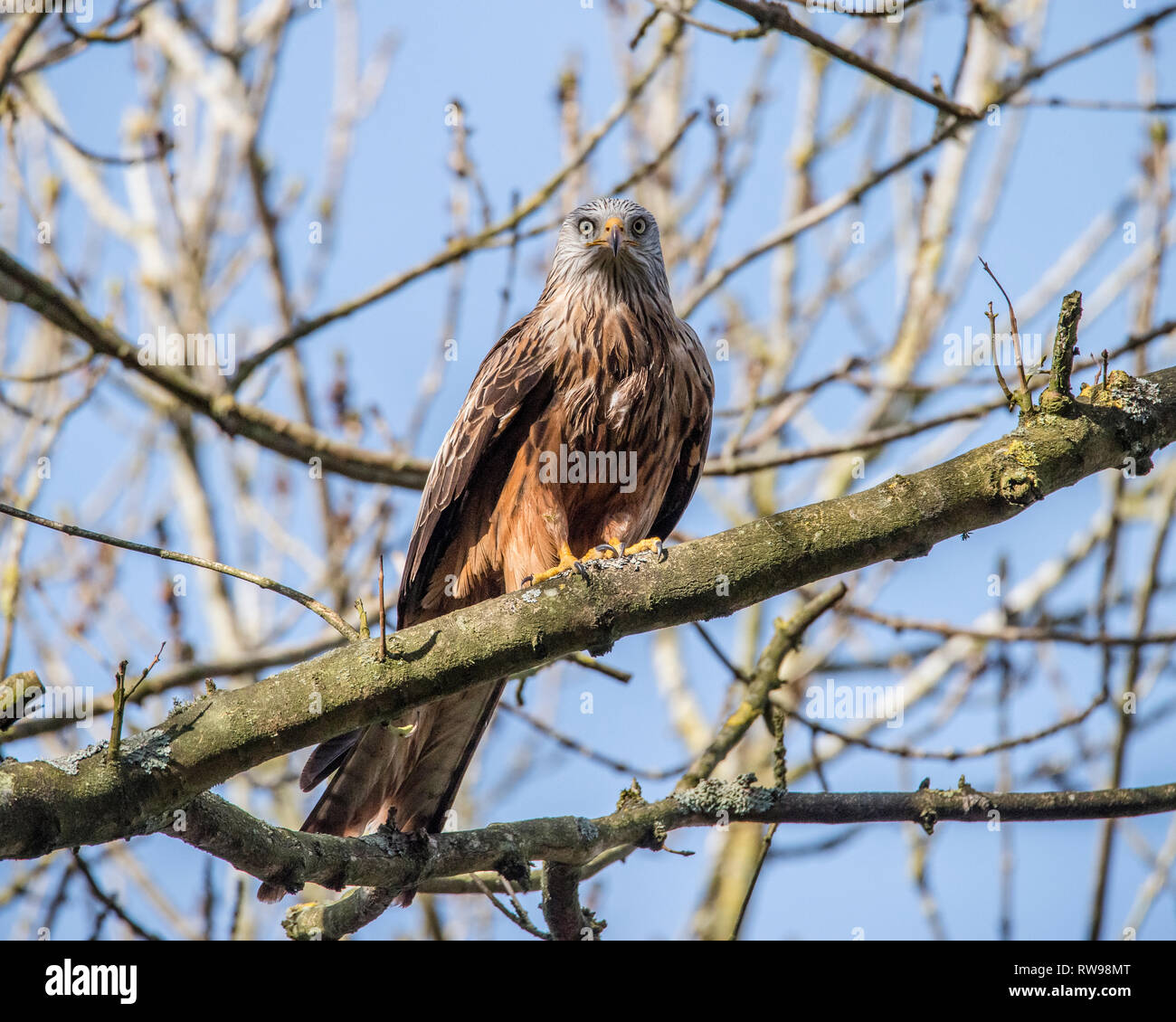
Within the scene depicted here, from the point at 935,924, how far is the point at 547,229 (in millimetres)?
4733

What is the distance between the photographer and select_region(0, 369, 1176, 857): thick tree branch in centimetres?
351

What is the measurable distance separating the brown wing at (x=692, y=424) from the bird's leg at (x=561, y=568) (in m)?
0.87

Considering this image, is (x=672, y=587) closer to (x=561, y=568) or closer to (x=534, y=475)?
(x=561, y=568)

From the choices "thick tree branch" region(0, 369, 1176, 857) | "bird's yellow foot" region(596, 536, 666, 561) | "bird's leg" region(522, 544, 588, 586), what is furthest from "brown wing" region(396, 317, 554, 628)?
"thick tree branch" region(0, 369, 1176, 857)

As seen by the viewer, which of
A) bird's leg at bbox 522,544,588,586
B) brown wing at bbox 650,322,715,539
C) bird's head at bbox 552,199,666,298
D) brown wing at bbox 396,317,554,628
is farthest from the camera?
bird's head at bbox 552,199,666,298

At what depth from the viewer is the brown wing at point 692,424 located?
609 cm

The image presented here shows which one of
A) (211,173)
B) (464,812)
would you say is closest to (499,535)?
(464,812)

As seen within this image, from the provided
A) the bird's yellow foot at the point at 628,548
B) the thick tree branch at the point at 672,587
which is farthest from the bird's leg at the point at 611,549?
the thick tree branch at the point at 672,587

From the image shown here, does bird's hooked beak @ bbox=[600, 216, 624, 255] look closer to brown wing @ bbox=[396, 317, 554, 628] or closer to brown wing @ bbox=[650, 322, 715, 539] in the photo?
brown wing @ bbox=[650, 322, 715, 539]

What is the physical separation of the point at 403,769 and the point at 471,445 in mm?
1581

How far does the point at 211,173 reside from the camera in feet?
36.2

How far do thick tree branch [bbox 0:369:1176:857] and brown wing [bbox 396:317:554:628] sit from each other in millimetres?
1971

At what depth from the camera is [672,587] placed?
3.78 meters
